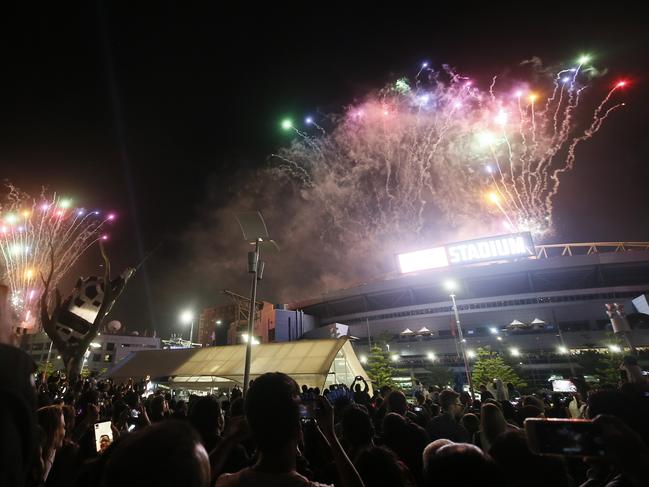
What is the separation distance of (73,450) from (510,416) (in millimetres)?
7652

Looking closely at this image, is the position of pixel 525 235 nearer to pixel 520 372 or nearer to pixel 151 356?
pixel 520 372

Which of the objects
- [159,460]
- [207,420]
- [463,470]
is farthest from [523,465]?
[207,420]

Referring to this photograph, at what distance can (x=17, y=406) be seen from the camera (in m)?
1.22

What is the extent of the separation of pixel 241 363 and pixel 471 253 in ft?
95.0

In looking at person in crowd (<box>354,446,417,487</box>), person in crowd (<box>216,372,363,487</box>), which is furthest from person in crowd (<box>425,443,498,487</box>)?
person in crowd (<box>354,446,417,487</box>)

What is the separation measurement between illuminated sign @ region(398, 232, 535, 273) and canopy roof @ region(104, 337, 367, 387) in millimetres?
22652

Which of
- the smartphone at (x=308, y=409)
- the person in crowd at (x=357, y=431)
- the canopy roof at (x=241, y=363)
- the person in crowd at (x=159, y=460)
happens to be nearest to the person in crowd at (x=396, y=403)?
the person in crowd at (x=357, y=431)

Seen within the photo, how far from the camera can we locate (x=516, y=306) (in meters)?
40.2

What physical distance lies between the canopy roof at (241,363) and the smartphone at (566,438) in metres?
14.6

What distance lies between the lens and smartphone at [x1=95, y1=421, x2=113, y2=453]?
4.39 metres

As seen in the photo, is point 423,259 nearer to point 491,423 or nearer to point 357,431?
point 491,423

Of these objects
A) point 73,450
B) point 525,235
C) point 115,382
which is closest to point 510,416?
point 73,450

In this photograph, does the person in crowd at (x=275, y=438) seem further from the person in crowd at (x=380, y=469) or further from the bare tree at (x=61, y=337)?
the bare tree at (x=61, y=337)

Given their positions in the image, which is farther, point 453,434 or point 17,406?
point 453,434
